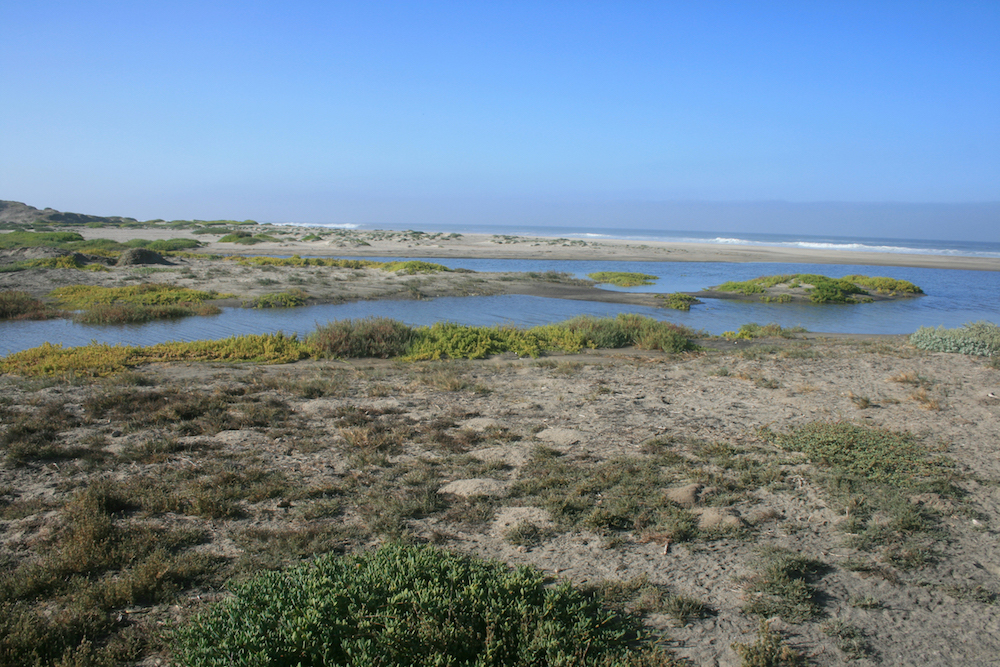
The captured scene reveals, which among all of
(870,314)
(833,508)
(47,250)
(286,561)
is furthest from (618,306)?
(47,250)

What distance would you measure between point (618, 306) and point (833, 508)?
19.1 meters

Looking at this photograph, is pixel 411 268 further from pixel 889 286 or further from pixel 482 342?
pixel 889 286

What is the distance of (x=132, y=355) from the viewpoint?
11.8 m

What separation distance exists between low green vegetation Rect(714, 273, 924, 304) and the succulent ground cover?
17680mm

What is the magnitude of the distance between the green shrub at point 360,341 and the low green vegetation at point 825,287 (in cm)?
1937

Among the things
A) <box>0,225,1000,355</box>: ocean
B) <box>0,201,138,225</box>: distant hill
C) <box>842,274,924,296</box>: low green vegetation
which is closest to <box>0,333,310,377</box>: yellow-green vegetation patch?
<box>0,225,1000,355</box>: ocean

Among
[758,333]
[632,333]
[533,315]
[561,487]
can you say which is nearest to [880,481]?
[561,487]

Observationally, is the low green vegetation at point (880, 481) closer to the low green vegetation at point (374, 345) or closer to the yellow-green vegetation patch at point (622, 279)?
the low green vegetation at point (374, 345)

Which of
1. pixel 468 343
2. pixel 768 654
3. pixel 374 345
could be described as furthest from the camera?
pixel 468 343

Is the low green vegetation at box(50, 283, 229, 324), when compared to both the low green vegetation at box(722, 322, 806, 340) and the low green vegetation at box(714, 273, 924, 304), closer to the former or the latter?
the low green vegetation at box(722, 322, 806, 340)

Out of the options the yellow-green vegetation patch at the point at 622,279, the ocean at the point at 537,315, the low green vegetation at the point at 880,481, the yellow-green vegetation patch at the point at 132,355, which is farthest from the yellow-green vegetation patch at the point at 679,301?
the low green vegetation at the point at 880,481

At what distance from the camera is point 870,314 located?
77.3 feet

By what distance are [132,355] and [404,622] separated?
1100cm

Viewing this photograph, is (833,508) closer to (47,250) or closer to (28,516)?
(28,516)
